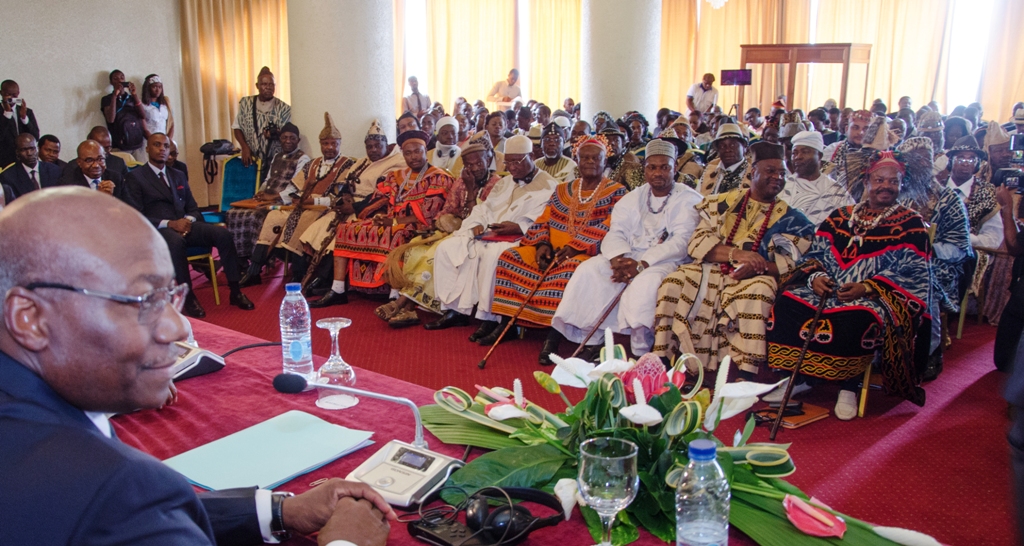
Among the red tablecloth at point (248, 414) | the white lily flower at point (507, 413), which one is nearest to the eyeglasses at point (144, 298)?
the red tablecloth at point (248, 414)

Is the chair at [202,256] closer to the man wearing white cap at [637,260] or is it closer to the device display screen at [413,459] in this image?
the man wearing white cap at [637,260]

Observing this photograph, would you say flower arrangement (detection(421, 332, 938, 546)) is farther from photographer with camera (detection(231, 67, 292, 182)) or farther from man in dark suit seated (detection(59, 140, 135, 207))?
photographer with camera (detection(231, 67, 292, 182))

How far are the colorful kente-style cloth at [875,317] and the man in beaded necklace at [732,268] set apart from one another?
0.21 m

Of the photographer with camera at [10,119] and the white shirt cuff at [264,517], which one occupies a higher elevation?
the photographer with camera at [10,119]

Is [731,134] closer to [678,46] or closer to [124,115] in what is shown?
[124,115]

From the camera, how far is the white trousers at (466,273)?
5.05 metres

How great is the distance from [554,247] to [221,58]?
29.9 ft

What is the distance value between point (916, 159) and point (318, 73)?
16.8 ft

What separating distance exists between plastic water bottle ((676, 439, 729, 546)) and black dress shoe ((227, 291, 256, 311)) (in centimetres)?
508

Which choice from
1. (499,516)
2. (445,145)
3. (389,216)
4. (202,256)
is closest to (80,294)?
(499,516)

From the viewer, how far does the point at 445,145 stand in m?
7.07

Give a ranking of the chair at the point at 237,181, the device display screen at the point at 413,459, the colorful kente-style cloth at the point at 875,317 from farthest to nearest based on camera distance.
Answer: the chair at the point at 237,181 → the colorful kente-style cloth at the point at 875,317 → the device display screen at the point at 413,459

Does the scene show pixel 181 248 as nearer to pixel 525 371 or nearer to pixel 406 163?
pixel 406 163

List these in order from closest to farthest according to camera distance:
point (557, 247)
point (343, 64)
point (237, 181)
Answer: point (557, 247), point (343, 64), point (237, 181)
